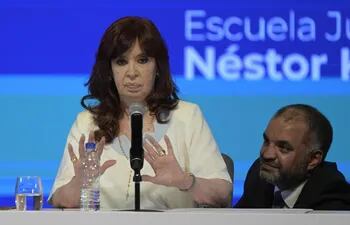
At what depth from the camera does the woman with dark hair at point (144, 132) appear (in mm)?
3938

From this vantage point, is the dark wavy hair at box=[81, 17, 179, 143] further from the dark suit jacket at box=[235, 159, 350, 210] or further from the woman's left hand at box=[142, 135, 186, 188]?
the dark suit jacket at box=[235, 159, 350, 210]

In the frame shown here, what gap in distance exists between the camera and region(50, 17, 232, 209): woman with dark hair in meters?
3.94

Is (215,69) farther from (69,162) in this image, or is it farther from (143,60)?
(69,162)

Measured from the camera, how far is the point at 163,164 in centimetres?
371

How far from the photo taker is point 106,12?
17.6 ft

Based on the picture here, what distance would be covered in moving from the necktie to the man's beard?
0.19 feet

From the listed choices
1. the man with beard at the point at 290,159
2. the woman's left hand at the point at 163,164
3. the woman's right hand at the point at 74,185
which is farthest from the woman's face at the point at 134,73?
the man with beard at the point at 290,159

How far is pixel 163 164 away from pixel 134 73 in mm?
544

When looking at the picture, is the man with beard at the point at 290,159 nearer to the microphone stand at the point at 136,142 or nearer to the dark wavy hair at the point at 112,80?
the dark wavy hair at the point at 112,80

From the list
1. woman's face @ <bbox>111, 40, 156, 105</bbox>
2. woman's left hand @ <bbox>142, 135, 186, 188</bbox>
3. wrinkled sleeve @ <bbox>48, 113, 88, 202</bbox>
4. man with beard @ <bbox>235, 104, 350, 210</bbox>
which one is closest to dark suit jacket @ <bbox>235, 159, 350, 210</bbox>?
man with beard @ <bbox>235, 104, 350, 210</bbox>

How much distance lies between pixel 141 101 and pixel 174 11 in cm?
134

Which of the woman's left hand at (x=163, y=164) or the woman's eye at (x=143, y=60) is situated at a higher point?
the woman's eye at (x=143, y=60)

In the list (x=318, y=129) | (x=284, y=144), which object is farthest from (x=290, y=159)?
(x=318, y=129)

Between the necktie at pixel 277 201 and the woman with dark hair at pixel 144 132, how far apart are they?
285 mm
